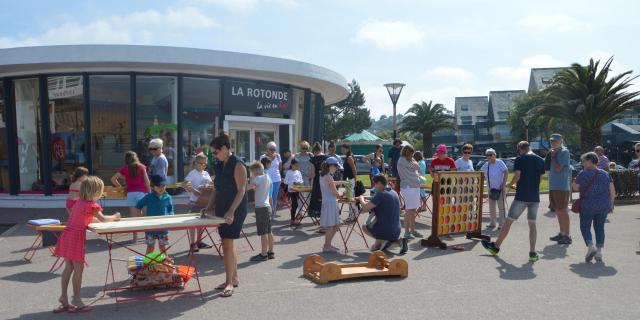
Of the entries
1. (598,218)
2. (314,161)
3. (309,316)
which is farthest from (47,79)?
(598,218)

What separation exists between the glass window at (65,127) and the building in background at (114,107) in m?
0.03

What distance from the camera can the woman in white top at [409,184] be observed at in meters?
9.20

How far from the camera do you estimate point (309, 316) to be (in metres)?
5.26

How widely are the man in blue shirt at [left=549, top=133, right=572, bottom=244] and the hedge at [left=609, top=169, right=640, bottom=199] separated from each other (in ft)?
25.6

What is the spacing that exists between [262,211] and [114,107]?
8.29m

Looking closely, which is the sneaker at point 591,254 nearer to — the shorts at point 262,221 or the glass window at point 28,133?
the shorts at point 262,221

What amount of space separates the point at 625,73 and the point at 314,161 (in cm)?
1977

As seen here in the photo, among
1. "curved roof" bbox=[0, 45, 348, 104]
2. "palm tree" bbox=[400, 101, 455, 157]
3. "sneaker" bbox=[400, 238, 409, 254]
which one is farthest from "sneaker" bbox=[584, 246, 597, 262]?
"palm tree" bbox=[400, 101, 455, 157]

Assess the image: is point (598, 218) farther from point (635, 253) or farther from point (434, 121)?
point (434, 121)

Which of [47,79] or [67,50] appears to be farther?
[47,79]

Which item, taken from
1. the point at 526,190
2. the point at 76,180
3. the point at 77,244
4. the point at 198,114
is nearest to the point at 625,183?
the point at 526,190

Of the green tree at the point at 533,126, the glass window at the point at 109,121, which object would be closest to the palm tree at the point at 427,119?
the green tree at the point at 533,126

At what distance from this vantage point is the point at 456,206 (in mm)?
9383

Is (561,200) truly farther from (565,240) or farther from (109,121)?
(109,121)
